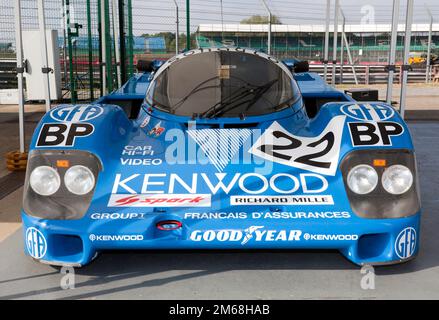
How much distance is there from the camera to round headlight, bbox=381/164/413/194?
8.86 ft

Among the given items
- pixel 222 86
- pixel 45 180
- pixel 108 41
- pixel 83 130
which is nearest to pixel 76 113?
pixel 83 130

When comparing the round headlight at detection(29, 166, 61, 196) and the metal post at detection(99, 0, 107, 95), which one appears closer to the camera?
the round headlight at detection(29, 166, 61, 196)

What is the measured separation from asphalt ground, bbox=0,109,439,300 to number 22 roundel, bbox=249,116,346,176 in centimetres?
49

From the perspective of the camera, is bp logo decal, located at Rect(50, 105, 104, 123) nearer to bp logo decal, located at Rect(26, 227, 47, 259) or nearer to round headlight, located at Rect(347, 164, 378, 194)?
bp logo decal, located at Rect(26, 227, 47, 259)

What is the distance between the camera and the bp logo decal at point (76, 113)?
10.3ft

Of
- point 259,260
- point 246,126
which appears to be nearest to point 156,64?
point 246,126

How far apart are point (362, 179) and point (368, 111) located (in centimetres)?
64

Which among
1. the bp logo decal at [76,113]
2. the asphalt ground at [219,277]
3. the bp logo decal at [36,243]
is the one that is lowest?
the asphalt ground at [219,277]

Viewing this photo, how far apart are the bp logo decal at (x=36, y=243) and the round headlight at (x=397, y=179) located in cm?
176

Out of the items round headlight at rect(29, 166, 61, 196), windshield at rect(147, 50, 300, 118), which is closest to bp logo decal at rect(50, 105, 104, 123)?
round headlight at rect(29, 166, 61, 196)

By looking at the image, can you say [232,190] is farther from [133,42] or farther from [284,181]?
[133,42]

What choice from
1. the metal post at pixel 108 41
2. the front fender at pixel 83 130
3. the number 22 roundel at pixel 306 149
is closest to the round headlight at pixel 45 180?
the front fender at pixel 83 130

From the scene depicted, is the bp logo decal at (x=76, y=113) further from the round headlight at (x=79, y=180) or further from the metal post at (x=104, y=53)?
the metal post at (x=104, y=53)

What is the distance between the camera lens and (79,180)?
2.74m
